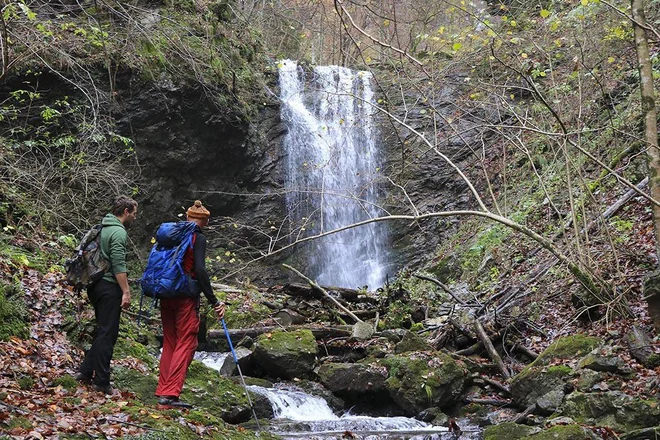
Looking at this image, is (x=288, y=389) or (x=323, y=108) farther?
(x=323, y=108)

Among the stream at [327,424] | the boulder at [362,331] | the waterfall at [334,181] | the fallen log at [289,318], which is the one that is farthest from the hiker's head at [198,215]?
the waterfall at [334,181]

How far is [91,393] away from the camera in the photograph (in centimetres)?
483

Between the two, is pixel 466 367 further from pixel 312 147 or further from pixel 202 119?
pixel 312 147

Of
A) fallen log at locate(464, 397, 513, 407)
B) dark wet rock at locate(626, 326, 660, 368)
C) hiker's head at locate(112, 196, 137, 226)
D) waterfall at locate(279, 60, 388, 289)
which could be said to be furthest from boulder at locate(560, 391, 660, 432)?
waterfall at locate(279, 60, 388, 289)

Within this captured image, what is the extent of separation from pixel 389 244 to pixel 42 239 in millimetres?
11046

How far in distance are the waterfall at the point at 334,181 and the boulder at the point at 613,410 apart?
1194cm

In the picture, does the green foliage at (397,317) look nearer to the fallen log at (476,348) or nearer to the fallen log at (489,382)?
the fallen log at (476,348)

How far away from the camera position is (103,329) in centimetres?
502

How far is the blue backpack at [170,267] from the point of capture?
4875 mm

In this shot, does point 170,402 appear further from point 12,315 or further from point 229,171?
point 229,171

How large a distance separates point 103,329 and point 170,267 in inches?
33.7

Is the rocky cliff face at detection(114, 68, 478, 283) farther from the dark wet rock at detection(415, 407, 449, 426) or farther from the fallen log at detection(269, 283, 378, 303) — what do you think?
the dark wet rock at detection(415, 407, 449, 426)

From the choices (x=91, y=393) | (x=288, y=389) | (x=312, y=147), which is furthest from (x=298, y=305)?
(x=312, y=147)

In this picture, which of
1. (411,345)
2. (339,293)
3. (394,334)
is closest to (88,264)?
(411,345)
